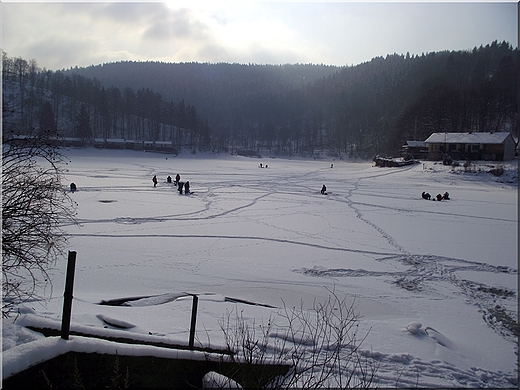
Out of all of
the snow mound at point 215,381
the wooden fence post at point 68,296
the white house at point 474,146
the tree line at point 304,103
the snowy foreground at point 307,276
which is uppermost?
the tree line at point 304,103

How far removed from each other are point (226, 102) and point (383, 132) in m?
80.5

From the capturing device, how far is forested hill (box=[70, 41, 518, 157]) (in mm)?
81700

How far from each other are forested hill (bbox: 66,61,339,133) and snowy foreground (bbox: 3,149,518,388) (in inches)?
5025

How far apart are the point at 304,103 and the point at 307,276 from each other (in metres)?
148

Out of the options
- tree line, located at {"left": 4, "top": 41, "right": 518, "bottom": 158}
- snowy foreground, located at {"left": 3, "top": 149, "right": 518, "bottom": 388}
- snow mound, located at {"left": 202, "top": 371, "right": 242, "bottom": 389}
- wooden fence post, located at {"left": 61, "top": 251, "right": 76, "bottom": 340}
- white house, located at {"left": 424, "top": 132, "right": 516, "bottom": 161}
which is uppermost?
tree line, located at {"left": 4, "top": 41, "right": 518, "bottom": 158}

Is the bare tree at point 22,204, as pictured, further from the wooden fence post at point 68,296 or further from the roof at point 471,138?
the roof at point 471,138

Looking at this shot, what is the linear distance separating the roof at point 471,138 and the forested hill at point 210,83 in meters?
97.0

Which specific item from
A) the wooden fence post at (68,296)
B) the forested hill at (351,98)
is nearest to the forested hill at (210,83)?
the forested hill at (351,98)

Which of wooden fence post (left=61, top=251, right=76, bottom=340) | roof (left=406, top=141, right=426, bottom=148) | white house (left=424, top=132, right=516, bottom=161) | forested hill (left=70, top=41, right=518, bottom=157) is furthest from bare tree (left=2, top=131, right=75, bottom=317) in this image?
forested hill (left=70, top=41, right=518, bottom=157)

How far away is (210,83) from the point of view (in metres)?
178

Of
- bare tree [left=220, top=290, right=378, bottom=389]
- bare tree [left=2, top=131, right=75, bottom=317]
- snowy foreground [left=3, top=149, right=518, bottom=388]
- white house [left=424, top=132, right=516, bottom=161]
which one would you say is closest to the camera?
bare tree [left=2, top=131, right=75, bottom=317]

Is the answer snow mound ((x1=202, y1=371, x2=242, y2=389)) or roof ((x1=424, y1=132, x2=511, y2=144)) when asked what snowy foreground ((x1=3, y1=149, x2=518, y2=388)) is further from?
roof ((x1=424, y1=132, x2=511, y2=144))

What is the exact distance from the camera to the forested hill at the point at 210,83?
157375 mm

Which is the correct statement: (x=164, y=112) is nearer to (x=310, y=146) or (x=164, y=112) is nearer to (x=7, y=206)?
(x=310, y=146)
